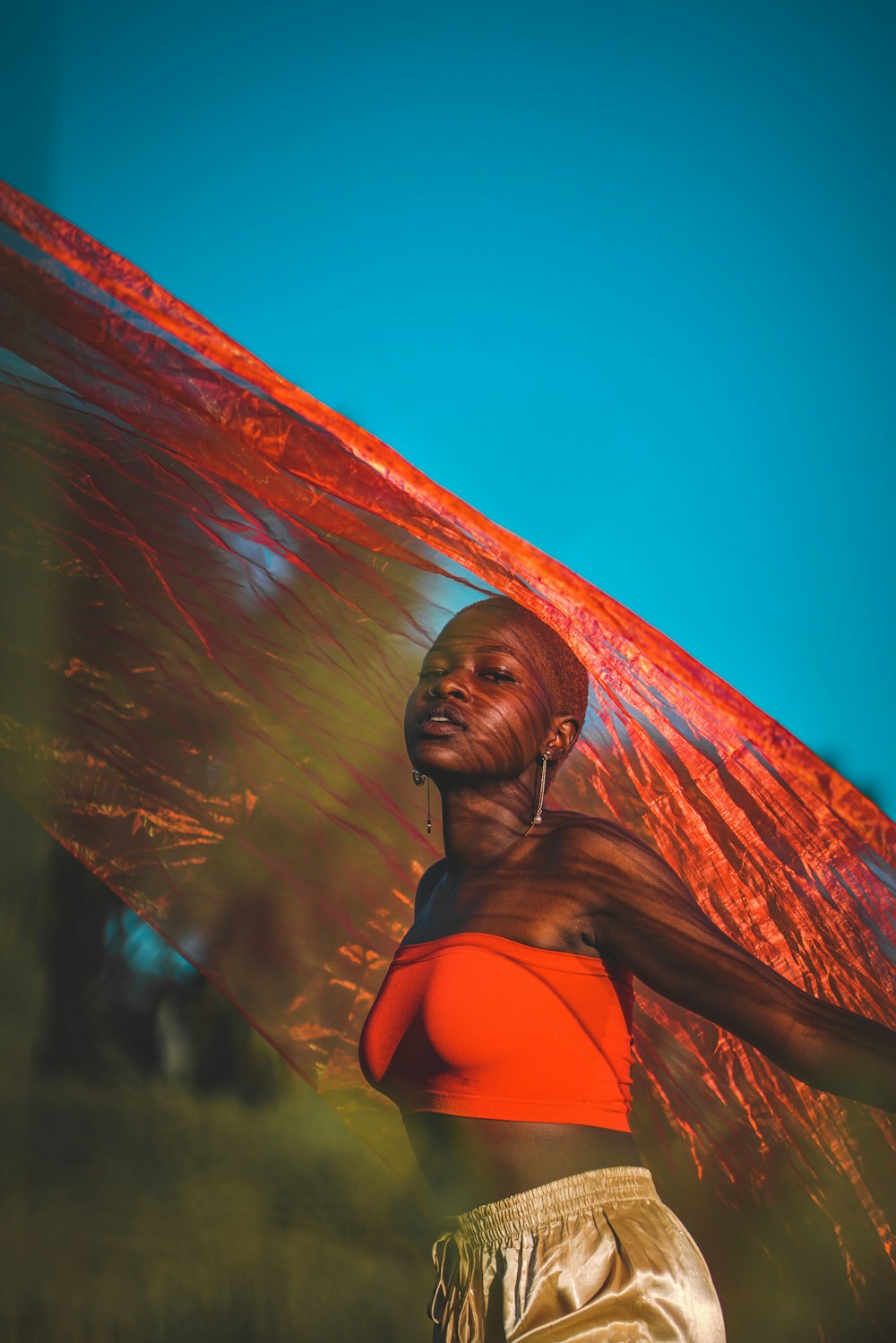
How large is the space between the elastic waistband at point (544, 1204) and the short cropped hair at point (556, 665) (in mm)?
731

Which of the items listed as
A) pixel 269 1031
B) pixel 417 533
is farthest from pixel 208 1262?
pixel 417 533

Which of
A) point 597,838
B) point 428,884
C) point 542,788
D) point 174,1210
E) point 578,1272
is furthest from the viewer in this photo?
point 174,1210

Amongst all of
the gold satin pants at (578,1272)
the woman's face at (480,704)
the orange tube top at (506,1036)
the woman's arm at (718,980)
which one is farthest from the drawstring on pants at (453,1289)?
the woman's face at (480,704)

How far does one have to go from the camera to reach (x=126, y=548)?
7.95 feet

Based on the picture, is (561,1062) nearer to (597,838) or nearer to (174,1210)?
(597,838)

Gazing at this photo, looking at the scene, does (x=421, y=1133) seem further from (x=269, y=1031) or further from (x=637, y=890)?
(x=269, y=1031)

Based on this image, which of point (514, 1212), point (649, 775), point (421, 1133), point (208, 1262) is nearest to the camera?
point (514, 1212)

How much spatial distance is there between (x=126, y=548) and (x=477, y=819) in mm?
1091

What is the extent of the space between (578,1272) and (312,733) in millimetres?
1411

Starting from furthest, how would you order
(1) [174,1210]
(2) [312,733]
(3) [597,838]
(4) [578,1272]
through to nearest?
1. (1) [174,1210]
2. (2) [312,733]
3. (3) [597,838]
4. (4) [578,1272]

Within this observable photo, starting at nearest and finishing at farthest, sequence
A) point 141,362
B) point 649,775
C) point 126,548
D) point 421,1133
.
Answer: point 421,1133 → point 141,362 → point 649,775 → point 126,548

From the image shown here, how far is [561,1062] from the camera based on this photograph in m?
1.51

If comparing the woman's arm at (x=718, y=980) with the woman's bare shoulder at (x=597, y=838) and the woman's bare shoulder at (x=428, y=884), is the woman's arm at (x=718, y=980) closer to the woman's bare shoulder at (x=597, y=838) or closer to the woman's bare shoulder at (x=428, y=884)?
the woman's bare shoulder at (x=597, y=838)

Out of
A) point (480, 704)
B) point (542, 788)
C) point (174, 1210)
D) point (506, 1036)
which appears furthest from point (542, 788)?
point (174, 1210)
